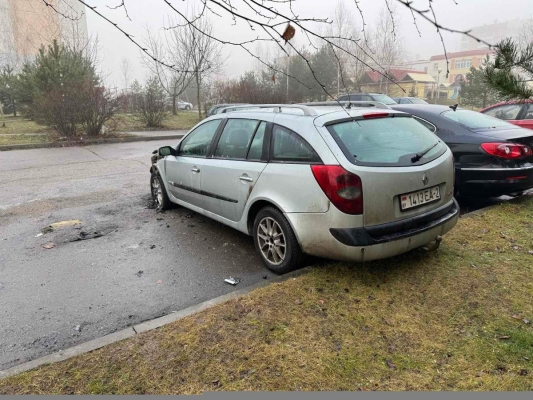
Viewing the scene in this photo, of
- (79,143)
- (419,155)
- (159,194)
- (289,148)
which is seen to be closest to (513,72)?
(419,155)

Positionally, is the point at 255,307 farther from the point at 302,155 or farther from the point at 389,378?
the point at 302,155

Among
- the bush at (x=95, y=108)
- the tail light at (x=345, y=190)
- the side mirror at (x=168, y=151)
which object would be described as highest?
the bush at (x=95, y=108)

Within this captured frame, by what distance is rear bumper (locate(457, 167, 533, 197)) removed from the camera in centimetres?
525

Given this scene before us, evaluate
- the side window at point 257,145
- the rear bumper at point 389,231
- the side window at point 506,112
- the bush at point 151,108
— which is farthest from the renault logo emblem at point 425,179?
the bush at point 151,108

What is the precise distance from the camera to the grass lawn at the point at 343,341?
2318mm

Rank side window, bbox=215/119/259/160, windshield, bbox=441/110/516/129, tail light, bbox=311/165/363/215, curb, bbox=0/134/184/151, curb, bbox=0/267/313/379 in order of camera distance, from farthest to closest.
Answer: curb, bbox=0/134/184/151, windshield, bbox=441/110/516/129, side window, bbox=215/119/259/160, tail light, bbox=311/165/363/215, curb, bbox=0/267/313/379

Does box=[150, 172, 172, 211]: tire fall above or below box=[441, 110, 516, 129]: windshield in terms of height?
below

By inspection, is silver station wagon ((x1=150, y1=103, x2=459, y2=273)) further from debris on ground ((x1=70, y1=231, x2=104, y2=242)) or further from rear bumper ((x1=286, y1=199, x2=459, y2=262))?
debris on ground ((x1=70, y1=231, x2=104, y2=242))

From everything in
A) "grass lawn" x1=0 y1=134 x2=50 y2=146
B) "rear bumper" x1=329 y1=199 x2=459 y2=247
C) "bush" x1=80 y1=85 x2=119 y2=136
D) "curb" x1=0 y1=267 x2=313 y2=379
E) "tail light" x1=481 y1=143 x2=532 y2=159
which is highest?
"bush" x1=80 y1=85 x2=119 y2=136

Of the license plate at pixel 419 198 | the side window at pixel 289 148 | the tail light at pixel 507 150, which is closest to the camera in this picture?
the license plate at pixel 419 198

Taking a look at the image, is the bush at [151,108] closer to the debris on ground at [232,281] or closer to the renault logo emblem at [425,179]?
the debris on ground at [232,281]

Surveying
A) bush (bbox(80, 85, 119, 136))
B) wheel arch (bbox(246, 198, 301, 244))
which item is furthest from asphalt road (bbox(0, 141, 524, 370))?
bush (bbox(80, 85, 119, 136))

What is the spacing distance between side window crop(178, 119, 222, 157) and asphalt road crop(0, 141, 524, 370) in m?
1.04

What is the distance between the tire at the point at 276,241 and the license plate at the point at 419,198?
1.01m
